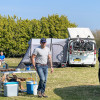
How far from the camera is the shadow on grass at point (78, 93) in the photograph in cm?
952

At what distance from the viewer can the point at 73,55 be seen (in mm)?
22344

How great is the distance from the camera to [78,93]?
1026 centimetres

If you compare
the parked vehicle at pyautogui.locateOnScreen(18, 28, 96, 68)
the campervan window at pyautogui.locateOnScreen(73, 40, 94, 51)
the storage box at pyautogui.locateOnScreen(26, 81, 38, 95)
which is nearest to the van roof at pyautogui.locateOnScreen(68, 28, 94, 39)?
the parked vehicle at pyautogui.locateOnScreen(18, 28, 96, 68)

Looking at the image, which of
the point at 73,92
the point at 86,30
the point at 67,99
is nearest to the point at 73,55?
the point at 86,30

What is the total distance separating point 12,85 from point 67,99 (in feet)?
6.12

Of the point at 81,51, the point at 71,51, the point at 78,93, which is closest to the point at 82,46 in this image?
the point at 81,51

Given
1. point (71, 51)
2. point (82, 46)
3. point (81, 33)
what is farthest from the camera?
point (81, 33)

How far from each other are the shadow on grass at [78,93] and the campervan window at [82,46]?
10.6 metres

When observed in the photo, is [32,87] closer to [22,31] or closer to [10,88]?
[10,88]

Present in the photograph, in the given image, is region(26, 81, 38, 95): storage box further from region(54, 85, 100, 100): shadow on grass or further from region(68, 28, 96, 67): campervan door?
region(68, 28, 96, 67): campervan door

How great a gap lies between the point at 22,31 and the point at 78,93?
37.1m

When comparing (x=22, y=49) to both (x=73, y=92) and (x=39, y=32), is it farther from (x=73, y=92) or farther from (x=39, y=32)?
(x=73, y=92)

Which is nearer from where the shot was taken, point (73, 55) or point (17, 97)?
point (17, 97)

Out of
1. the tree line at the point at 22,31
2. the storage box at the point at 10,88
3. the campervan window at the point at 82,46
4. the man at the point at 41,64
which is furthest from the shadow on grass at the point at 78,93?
the tree line at the point at 22,31
